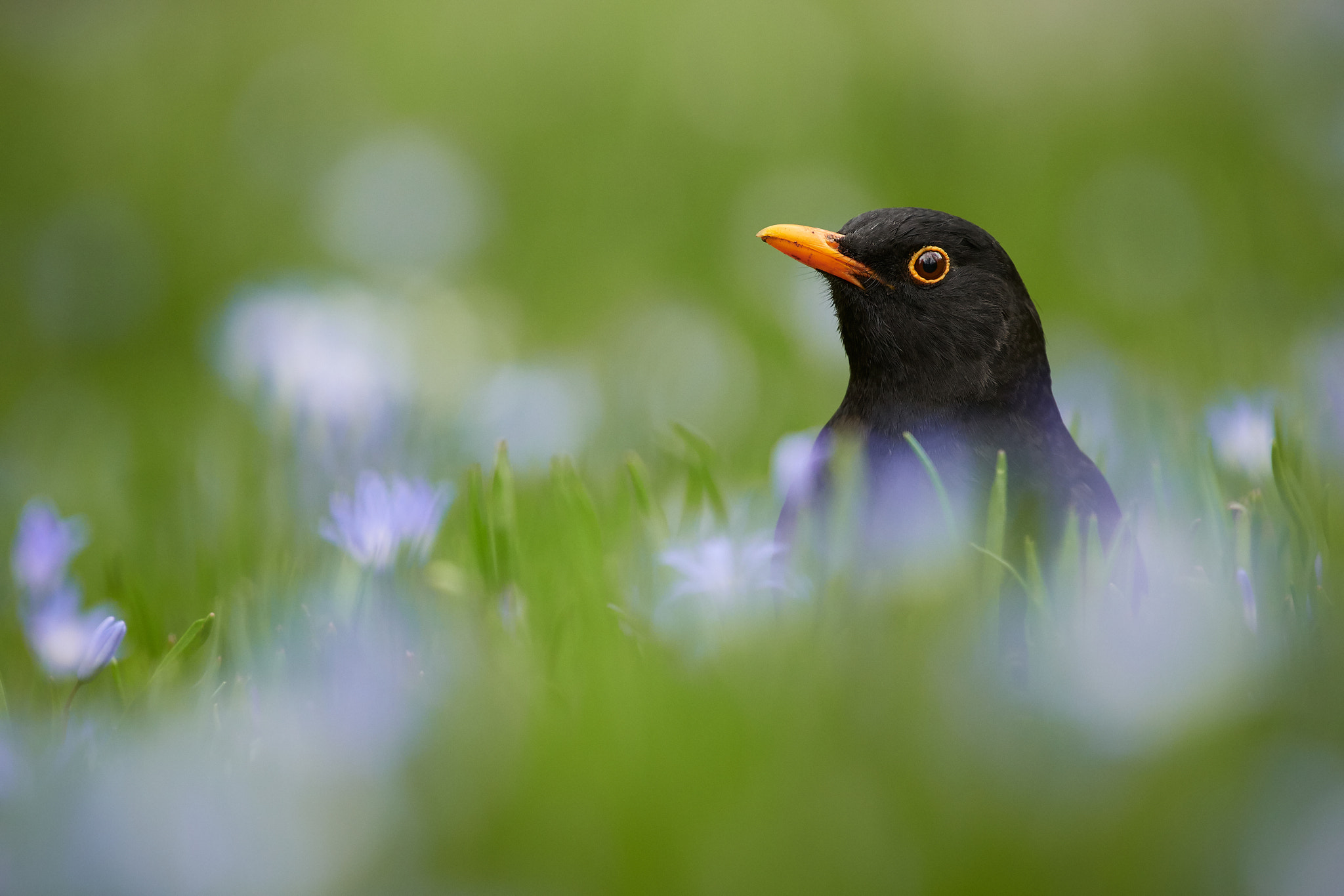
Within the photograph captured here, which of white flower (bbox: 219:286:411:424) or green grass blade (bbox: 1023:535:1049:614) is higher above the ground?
white flower (bbox: 219:286:411:424)

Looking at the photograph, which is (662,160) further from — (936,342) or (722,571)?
(722,571)

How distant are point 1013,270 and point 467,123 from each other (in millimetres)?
3724

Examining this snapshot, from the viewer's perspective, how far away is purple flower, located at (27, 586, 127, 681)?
68.1 inches

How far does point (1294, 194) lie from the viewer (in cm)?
487

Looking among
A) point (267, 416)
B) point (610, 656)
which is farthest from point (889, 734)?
point (267, 416)

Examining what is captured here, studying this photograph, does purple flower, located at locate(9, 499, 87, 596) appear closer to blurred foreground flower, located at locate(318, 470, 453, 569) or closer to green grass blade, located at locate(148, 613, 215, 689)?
blurred foreground flower, located at locate(318, 470, 453, 569)

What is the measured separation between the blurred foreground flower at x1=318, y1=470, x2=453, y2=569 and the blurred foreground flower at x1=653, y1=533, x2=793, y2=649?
470 millimetres

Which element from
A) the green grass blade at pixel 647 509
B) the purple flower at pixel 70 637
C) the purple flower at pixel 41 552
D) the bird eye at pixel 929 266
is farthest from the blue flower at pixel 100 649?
the bird eye at pixel 929 266

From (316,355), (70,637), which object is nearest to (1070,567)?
(70,637)

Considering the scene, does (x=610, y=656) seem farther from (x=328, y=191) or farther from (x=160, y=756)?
(x=328, y=191)

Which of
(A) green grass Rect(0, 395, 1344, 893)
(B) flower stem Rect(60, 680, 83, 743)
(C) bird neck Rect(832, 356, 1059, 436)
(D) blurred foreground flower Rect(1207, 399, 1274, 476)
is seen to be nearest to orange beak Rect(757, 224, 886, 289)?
(C) bird neck Rect(832, 356, 1059, 436)

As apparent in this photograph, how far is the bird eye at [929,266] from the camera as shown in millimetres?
2902

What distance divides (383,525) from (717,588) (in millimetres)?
657

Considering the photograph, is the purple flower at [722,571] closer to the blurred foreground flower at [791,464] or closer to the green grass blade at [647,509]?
the green grass blade at [647,509]
